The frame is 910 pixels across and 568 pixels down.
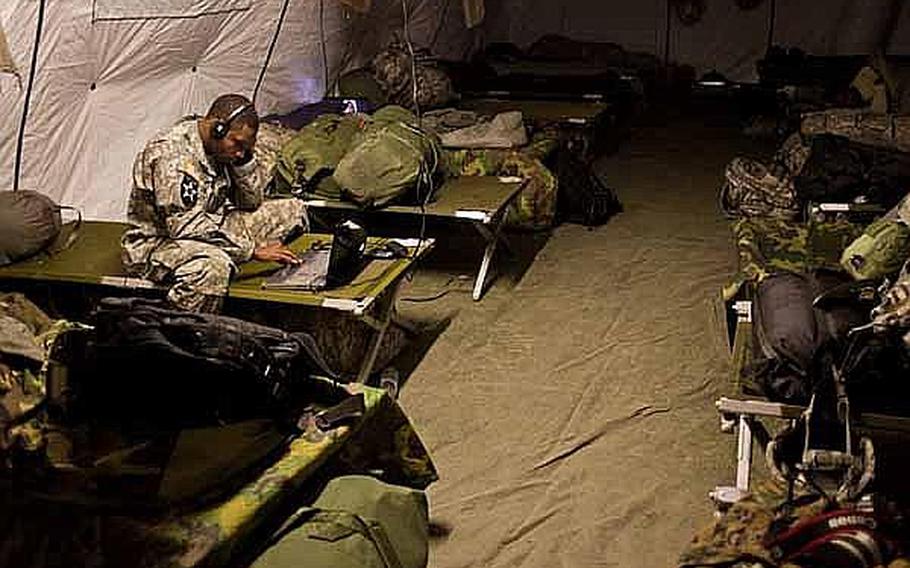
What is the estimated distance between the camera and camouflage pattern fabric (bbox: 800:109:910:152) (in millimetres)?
4715

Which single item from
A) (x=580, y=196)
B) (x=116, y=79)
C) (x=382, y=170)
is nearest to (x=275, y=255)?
(x=382, y=170)

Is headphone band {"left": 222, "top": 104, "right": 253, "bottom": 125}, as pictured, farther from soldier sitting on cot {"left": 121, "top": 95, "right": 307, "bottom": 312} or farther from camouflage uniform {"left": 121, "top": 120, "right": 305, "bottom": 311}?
Result: camouflage uniform {"left": 121, "top": 120, "right": 305, "bottom": 311}

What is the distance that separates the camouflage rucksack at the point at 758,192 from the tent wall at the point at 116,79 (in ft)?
7.78

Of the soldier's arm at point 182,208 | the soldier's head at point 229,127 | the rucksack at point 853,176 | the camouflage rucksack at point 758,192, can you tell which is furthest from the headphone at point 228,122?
the camouflage rucksack at point 758,192

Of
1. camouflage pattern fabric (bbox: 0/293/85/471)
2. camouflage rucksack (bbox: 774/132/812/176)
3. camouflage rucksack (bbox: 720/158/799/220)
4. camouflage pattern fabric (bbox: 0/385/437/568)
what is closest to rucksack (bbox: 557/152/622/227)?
camouflage rucksack (bbox: 720/158/799/220)

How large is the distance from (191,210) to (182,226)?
6 centimetres

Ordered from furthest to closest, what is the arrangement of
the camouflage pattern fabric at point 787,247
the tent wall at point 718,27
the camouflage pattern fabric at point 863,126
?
the tent wall at point 718,27 → the camouflage pattern fabric at point 863,126 → the camouflage pattern fabric at point 787,247

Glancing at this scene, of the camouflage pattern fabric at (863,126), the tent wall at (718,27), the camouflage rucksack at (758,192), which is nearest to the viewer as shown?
the camouflage pattern fabric at (863,126)

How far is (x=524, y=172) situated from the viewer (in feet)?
16.2

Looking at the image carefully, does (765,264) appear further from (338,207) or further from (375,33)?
(375,33)

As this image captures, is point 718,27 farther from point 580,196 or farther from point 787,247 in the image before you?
point 787,247

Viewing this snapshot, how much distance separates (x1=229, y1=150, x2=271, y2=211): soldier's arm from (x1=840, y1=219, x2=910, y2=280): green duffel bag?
2.01 m

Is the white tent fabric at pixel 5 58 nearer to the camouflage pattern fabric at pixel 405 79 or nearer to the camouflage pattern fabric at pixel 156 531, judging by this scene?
the camouflage pattern fabric at pixel 156 531

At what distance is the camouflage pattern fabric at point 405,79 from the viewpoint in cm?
591
